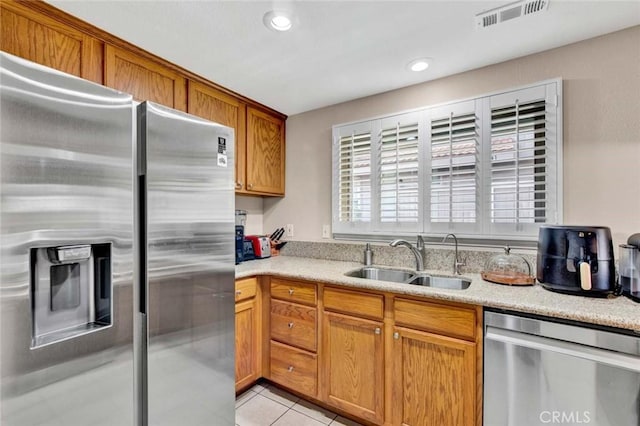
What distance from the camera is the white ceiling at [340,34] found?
139cm

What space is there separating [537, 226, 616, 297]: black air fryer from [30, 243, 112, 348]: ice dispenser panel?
1.99 metres

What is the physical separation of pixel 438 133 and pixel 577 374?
1533 mm

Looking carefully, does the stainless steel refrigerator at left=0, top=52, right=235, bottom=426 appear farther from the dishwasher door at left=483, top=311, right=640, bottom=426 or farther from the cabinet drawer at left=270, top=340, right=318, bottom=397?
the dishwasher door at left=483, top=311, right=640, bottom=426

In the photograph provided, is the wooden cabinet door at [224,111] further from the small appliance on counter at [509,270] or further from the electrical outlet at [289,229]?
the small appliance on counter at [509,270]

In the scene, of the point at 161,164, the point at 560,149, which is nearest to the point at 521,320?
the point at 560,149

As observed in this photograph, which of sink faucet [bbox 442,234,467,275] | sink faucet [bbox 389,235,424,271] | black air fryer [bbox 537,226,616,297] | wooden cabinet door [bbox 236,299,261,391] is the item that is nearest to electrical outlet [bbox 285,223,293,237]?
wooden cabinet door [bbox 236,299,261,391]

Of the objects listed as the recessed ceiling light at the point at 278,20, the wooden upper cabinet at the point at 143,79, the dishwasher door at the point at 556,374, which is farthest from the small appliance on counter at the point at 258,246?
the dishwasher door at the point at 556,374

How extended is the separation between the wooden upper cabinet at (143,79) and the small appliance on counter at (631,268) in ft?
8.49

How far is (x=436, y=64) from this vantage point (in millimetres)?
1904

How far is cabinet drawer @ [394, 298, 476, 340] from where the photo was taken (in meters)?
1.44

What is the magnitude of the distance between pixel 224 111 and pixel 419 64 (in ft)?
4.76

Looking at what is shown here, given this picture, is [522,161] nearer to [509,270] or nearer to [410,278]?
[509,270]

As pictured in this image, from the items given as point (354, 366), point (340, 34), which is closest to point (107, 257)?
point (354, 366)

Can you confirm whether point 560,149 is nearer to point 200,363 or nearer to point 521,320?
point 521,320
